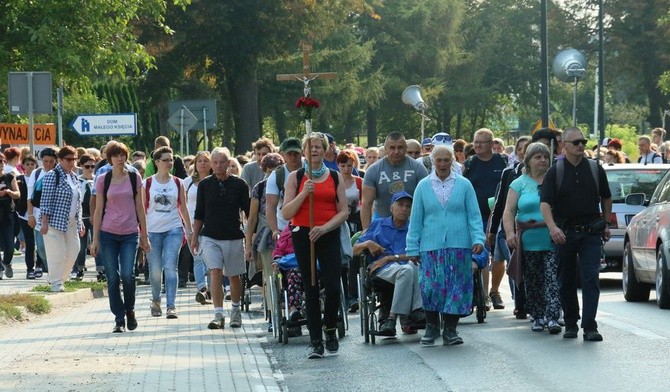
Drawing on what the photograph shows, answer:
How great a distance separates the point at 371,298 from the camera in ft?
44.7

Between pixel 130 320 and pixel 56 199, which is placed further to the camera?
pixel 56 199

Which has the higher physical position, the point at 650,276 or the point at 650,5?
the point at 650,5

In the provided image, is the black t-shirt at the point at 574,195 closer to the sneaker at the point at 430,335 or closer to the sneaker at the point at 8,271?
the sneaker at the point at 430,335

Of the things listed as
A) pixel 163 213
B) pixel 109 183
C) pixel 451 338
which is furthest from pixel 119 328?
pixel 451 338

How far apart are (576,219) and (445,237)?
3.71 feet

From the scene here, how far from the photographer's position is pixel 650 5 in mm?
69875

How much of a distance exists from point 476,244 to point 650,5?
58.8 m

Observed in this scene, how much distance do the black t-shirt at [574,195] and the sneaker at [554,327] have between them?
1045 mm

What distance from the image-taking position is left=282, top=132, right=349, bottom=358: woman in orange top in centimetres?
1284

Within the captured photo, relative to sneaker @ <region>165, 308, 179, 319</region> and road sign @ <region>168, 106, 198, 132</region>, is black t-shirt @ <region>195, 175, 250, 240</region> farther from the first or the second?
road sign @ <region>168, 106, 198, 132</region>

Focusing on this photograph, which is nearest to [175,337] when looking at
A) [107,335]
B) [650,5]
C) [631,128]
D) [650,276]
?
[107,335]

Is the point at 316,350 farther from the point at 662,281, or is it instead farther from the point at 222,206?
the point at 662,281

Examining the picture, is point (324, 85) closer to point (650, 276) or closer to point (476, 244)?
point (650, 276)

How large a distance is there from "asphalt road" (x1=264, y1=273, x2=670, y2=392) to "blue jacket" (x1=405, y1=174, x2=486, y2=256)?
0.86 metres
